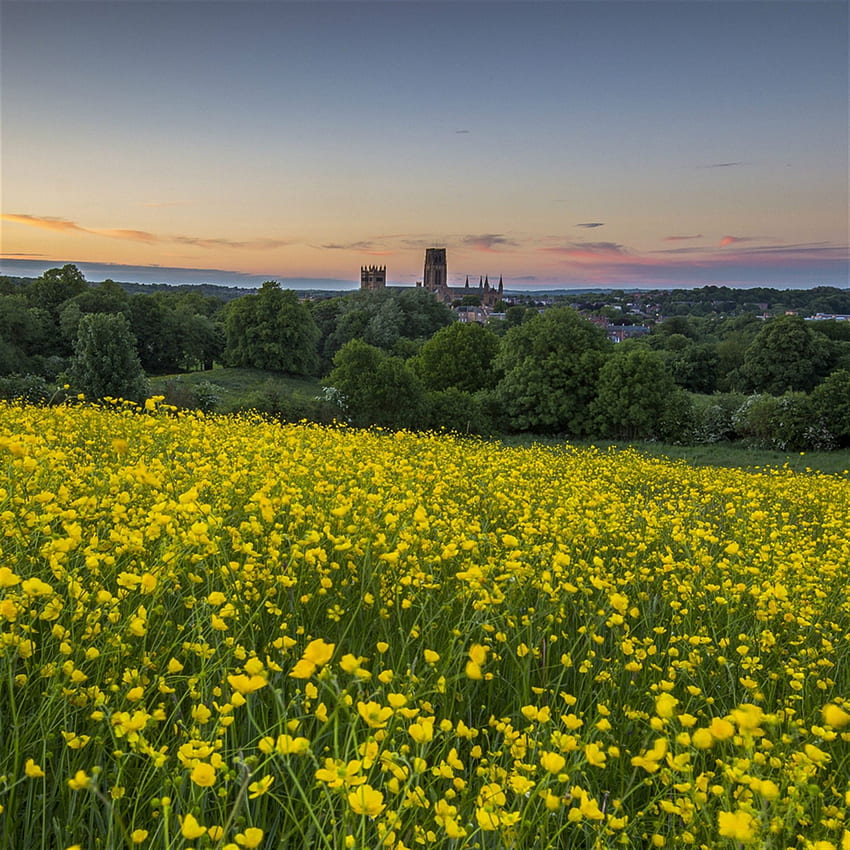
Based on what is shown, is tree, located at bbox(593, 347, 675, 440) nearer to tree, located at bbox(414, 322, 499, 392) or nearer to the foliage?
tree, located at bbox(414, 322, 499, 392)

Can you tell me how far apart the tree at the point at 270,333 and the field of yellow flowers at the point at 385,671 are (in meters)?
57.0

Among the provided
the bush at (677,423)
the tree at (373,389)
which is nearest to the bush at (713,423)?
the bush at (677,423)

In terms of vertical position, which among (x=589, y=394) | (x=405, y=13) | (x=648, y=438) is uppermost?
(x=405, y=13)

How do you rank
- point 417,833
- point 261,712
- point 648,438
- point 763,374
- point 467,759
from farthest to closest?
point 763,374 → point 648,438 → point 467,759 → point 261,712 → point 417,833

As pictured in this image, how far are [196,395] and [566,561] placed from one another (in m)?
27.7

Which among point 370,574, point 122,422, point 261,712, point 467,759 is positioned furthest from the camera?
point 122,422

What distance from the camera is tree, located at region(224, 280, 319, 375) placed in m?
60.7

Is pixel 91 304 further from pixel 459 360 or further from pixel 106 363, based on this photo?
pixel 459 360

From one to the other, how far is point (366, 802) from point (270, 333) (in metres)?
62.4

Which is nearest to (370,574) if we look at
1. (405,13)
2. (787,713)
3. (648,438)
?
(787,713)

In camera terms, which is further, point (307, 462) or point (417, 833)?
point (307, 462)

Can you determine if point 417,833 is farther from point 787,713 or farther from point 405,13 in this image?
point 405,13

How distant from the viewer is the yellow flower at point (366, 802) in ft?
4.18

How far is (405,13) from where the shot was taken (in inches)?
931
